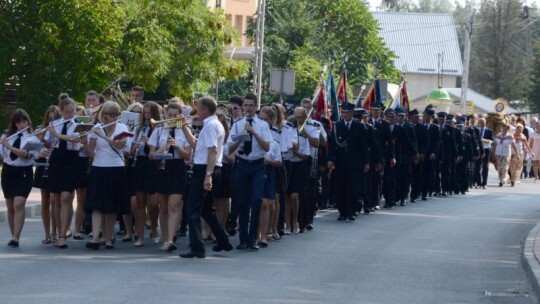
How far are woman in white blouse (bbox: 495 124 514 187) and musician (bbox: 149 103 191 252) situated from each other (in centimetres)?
2105

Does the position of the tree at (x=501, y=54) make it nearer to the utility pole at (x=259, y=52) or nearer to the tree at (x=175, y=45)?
the tree at (x=175, y=45)

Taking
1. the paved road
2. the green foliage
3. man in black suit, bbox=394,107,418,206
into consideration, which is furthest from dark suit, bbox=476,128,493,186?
the green foliage

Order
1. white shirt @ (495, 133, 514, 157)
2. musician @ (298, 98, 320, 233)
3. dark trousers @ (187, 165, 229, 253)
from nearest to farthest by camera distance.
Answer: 1. dark trousers @ (187, 165, 229, 253)
2. musician @ (298, 98, 320, 233)
3. white shirt @ (495, 133, 514, 157)

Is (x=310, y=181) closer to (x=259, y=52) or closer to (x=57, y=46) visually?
(x=57, y=46)

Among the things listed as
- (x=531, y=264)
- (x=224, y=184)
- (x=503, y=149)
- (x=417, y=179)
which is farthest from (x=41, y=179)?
(x=503, y=149)

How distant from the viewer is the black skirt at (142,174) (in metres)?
16.0

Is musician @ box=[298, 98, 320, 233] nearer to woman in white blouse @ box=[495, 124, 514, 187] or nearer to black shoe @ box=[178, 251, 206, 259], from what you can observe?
black shoe @ box=[178, 251, 206, 259]

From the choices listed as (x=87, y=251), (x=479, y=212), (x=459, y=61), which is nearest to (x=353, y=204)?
(x=479, y=212)

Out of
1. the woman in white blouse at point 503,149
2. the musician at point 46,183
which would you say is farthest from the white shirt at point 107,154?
the woman in white blouse at point 503,149

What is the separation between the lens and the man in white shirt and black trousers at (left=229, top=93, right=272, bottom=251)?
15.8 metres

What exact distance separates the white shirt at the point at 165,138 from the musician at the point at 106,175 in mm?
345

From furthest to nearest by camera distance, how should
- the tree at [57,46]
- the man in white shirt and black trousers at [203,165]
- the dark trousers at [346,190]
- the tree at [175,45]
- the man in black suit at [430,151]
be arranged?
1. the tree at [175,45]
2. the tree at [57,46]
3. the man in black suit at [430,151]
4. the dark trousers at [346,190]
5. the man in white shirt and black trousers at [203,165]

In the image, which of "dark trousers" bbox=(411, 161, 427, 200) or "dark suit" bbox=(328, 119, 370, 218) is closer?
"dark suit" bbox=(328, 119, 370, 218)

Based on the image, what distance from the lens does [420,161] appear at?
27.0 m
